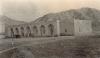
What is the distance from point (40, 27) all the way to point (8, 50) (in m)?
0.77

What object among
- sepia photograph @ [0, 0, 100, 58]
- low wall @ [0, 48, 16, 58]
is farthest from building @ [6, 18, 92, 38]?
low wall @ [0, 48, 16, 58]

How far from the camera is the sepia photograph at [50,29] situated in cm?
342

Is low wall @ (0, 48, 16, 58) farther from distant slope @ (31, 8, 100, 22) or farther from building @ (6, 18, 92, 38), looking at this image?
distant slope @ (31, 8, 100, 22)

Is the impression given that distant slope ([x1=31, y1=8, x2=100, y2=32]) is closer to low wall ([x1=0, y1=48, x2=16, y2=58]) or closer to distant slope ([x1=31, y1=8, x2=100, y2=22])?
distant slope ([x1=31, y1=8, x2=100, y2=22])

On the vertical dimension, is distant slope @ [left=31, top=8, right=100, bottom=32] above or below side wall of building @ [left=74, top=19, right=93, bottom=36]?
above

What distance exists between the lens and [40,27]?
11.7ft

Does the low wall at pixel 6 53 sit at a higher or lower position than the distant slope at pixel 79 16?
lower

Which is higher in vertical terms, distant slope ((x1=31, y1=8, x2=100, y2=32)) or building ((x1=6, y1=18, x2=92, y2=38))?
distant slope ((x1=31, y1=8, x2=100, y2=32))

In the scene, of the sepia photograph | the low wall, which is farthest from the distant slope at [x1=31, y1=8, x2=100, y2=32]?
the low wall

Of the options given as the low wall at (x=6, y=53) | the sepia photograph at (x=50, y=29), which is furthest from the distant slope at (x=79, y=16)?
the low wall at (x=6, y=53)

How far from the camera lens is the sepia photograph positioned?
3420 millimetres

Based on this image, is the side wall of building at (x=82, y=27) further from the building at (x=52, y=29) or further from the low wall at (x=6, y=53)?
the low wall at (x=6, y=53)

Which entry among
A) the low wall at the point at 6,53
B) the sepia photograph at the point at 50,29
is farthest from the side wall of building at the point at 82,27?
the low wall at the point at 6,53

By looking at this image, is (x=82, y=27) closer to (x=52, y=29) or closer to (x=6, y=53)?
(x=52, y=29)
